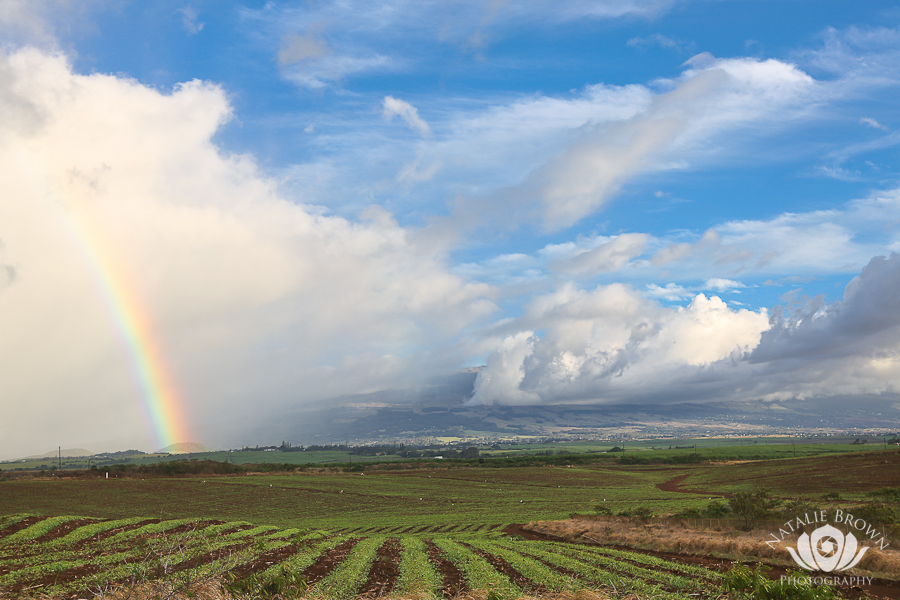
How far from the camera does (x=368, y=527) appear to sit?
70125mm

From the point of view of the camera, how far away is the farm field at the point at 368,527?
24.6 metres

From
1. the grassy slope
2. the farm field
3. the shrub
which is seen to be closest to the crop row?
the farm field

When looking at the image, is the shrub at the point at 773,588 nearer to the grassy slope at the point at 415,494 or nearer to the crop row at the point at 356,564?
the crop row at the point at 356,564

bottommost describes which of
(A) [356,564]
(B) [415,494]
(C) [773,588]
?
(B) [415,494]

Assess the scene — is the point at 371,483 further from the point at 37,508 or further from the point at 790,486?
the point at 790,486

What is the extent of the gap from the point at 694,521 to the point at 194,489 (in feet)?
362

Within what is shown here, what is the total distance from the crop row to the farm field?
170mm

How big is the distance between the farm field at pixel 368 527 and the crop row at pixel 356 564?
170mm

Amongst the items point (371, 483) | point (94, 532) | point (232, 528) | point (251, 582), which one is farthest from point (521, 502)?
point (251, 582)

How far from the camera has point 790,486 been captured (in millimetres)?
113938

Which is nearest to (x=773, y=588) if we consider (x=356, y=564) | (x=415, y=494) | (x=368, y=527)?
(x=356, y=564)

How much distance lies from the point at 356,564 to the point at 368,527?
1581 inches

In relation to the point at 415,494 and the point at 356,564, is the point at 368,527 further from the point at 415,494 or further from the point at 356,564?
the point at 415,494

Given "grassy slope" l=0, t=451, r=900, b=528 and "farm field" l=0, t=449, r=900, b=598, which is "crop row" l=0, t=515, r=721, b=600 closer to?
"farm field" l=0, t=449, r=900, b=598
